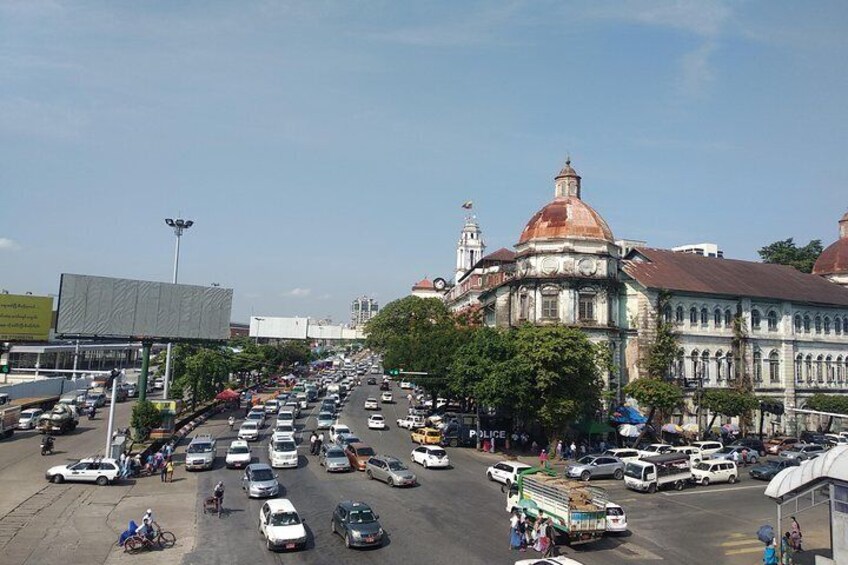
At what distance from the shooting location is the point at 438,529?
2483 centimetres

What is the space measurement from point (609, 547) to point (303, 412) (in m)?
48.3

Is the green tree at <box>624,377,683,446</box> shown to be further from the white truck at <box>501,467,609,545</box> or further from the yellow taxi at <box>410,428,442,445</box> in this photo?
the white truck at <box>501,467,609,545</box>

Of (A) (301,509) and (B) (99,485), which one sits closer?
(A) (301,509)

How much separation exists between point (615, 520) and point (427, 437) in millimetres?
24384

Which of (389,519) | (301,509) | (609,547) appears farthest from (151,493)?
(609,547)

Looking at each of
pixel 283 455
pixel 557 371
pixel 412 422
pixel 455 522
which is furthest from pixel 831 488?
pixel 412 422

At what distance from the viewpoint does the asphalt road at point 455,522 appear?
71.7 feet

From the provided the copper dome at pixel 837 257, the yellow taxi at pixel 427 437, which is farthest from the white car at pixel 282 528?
the copper dome at pixel 837 257

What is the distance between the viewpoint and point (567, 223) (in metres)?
53.4

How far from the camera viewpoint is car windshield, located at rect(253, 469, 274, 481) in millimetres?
29756

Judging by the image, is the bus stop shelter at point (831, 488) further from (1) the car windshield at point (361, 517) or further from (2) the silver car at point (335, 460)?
(2) the silver car at point (335, 460)

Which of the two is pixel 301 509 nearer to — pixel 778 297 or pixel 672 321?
pixel 672 321

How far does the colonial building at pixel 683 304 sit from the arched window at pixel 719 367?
0.32 feet

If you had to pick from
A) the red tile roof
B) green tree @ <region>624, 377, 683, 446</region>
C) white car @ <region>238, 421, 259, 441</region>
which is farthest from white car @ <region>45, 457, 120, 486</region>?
the red tile roof
